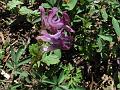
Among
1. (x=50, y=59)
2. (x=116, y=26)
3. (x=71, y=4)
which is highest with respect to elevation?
(x=71, y=4)

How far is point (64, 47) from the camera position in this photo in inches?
68.6

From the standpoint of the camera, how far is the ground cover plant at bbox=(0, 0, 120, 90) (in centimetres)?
170

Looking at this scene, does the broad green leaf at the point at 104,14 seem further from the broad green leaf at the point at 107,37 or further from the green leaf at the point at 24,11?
the green leaf at the point at 24,11

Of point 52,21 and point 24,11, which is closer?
point 52,21

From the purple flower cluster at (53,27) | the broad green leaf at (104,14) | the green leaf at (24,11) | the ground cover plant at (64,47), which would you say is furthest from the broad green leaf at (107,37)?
the green leaf at (24,11)

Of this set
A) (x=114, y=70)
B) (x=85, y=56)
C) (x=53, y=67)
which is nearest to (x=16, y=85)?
(x=53, y=67)

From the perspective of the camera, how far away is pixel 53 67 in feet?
6.11

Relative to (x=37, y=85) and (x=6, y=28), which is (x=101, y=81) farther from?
(x=6, y=28)

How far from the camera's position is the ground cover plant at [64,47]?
1.70 meters

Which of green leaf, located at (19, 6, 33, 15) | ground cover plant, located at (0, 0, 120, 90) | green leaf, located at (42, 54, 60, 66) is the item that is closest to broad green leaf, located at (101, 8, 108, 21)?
ground cover plant, located at (0, 0, 120, 90)

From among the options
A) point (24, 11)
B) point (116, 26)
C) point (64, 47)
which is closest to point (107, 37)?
point (116, 26)

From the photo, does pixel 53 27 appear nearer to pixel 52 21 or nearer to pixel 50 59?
pixel 52 21

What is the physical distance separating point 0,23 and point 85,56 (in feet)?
2.11

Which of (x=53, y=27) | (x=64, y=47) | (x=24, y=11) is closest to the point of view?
(x=53, y=27)
